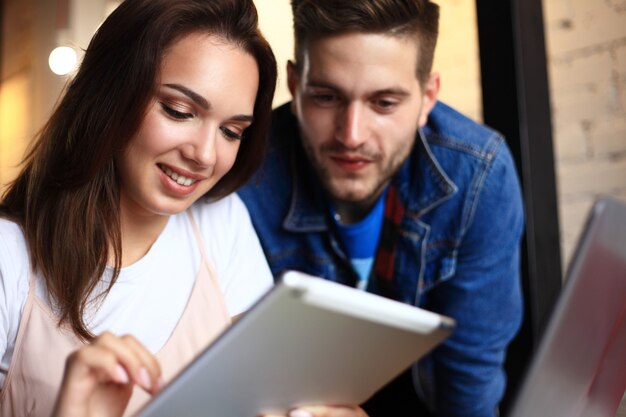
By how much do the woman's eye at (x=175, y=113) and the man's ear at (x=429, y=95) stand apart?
73 cm

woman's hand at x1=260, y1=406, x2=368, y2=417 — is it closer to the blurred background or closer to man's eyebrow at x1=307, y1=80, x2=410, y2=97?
man's eyebrow at x1=307, y1=80, x2=410, y2=97

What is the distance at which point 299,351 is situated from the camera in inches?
28.3

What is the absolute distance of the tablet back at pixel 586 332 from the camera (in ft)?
1.78

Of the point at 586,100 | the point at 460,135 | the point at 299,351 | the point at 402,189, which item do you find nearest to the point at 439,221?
the point at 402,189

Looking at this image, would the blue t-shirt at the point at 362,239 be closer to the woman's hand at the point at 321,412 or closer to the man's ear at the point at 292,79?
the man's ear at the point at 292,79

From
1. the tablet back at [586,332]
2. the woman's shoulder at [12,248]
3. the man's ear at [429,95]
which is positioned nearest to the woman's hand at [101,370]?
the tablet back at [586,332]

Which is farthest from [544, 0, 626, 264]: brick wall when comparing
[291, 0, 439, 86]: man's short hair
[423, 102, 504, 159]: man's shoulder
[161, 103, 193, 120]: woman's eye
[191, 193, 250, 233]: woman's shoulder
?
[161, 103, 193, 120]: woman's eye

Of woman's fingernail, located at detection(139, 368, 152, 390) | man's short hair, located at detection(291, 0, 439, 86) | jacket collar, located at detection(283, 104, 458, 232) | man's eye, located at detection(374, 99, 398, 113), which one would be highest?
man's short hair, located at detection(291, 0, 439, 86)

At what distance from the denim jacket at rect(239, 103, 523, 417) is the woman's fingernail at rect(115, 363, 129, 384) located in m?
0.95

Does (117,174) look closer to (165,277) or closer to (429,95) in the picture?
(165,277)

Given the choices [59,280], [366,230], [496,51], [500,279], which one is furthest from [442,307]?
[59,280]

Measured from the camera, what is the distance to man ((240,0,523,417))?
62.5 inches

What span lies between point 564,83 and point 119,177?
5.44ft

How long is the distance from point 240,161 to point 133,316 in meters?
0.35
